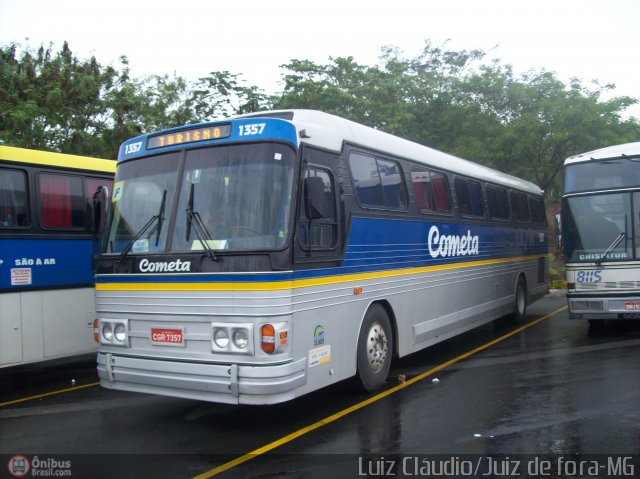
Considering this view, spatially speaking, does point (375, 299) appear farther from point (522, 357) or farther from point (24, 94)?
point (24, 94)

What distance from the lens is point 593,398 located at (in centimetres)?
697

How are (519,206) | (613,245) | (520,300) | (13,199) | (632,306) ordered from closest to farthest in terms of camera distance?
(13,199), (632,306), (613,245), (520,300), (519,206)

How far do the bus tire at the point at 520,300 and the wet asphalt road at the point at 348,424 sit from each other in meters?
4.47

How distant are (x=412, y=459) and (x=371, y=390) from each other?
2.20 m

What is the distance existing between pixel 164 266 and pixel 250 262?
99 cm

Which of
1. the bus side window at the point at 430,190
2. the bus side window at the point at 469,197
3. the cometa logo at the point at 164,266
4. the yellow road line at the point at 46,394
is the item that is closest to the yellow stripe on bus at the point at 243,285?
the cometa logo at the point at 164,266

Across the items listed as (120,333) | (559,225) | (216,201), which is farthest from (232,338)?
(559,225)

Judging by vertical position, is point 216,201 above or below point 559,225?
above

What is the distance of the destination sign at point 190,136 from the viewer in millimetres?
6094

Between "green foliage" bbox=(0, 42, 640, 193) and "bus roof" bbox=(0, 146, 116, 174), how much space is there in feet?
23.6

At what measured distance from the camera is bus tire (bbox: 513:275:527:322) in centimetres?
1372

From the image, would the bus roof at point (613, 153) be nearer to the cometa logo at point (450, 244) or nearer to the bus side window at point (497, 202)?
the bus side window at point (497, 202)

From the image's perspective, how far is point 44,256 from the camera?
27.9 feet

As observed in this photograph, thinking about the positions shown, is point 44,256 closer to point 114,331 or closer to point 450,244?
point 114,331
